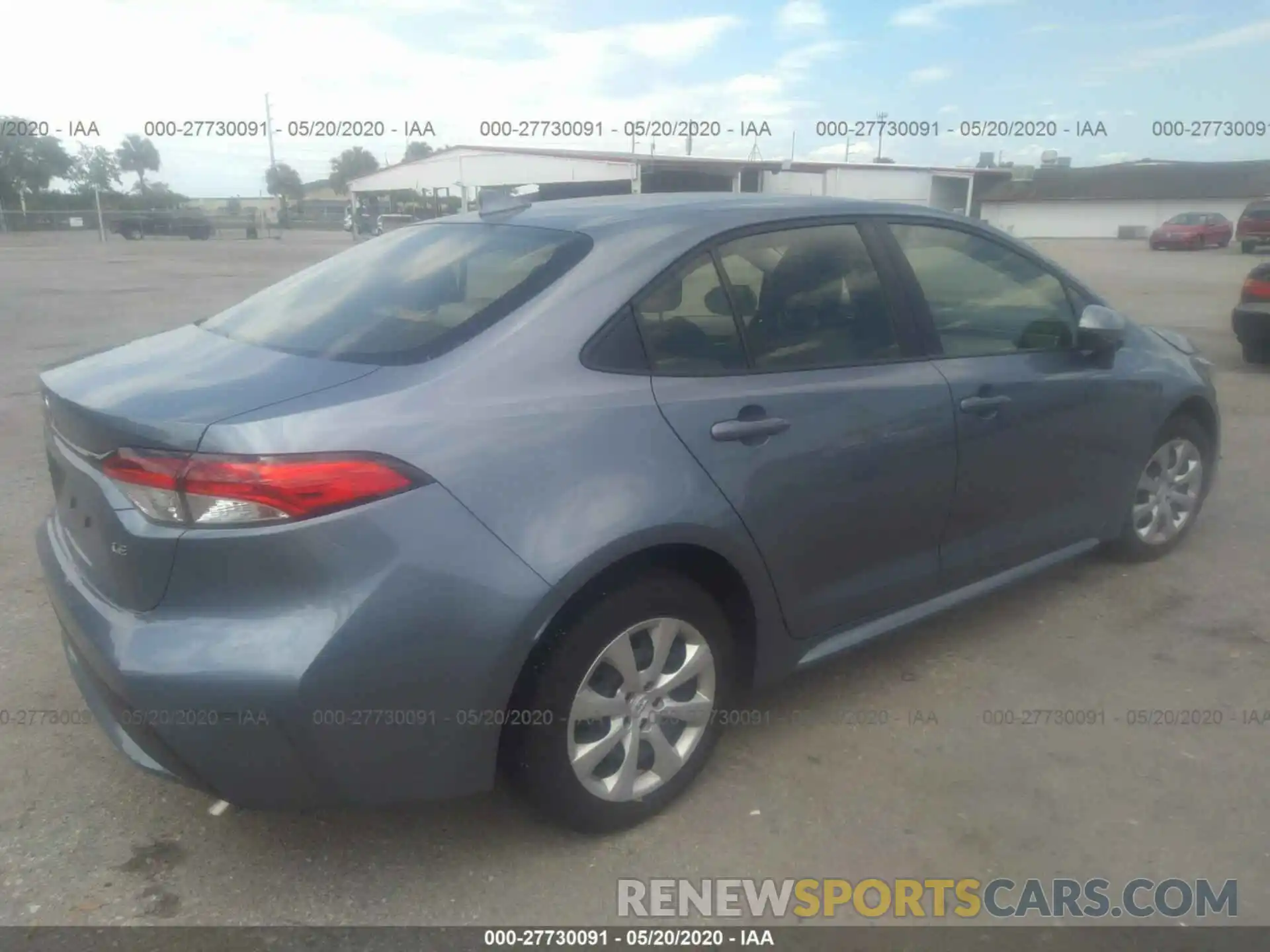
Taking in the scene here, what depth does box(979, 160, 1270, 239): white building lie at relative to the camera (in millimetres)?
56344

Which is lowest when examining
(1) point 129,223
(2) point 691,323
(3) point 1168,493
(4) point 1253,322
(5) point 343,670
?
(3) point 1168,493

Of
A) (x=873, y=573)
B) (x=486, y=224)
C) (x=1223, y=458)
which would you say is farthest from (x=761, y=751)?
(x=1223, y=458)

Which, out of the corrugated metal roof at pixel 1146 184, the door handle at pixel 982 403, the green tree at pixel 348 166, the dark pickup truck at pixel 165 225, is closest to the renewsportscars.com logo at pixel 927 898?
the door handle at pixel 982 403

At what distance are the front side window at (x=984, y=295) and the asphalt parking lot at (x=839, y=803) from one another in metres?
1.17

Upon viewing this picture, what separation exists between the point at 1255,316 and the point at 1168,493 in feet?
20.1

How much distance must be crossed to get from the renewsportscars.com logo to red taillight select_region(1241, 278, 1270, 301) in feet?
27.9

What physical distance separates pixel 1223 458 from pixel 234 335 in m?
6.10

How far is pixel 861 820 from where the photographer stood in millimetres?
2801

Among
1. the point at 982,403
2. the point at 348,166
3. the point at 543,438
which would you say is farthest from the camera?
the point at 348,166

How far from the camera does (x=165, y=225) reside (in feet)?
146

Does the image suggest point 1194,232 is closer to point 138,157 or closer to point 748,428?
point 748,428

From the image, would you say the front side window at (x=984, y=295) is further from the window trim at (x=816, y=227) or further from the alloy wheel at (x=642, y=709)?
the alloy wheel at (x=642, y=709)

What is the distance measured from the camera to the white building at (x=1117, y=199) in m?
56.3

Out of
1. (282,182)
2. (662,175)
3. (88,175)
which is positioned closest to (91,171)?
(88,175)
